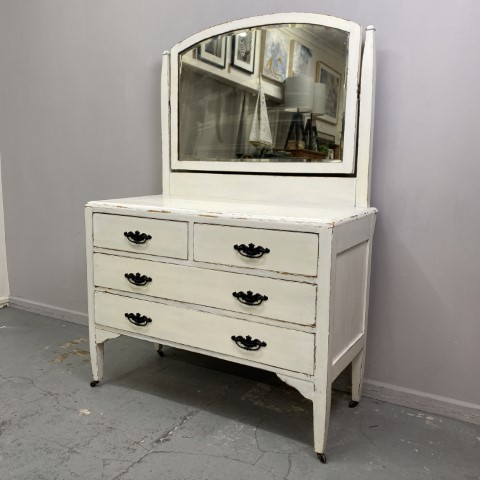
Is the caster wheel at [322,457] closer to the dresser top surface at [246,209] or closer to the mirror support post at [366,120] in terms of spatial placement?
the dresser top surface at [246,209]

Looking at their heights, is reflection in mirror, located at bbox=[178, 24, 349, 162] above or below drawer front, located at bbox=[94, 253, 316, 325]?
above

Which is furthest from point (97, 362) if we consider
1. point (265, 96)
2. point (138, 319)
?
point (265, 96)

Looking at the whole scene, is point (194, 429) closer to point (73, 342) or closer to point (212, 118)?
point (73, 342)

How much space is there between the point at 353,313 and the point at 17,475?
1.21 metres

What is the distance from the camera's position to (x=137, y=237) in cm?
181

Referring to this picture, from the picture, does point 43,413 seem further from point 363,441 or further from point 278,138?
point 278,138

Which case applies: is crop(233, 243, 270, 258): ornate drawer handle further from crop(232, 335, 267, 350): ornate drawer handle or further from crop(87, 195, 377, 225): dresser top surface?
crop(232, 335, 267, 350): ornate drawer handle

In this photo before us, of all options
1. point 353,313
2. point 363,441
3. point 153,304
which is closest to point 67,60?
point 153,304

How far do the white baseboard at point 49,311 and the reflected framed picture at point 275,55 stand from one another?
1.71m

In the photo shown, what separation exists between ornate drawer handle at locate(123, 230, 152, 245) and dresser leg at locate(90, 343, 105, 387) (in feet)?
1.73

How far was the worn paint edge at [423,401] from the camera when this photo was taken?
72.9 inches

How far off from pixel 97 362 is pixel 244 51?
1.43 meters

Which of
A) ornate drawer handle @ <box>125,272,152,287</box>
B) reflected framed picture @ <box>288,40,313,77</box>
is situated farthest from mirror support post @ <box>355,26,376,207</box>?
ornate drawer handle @ <box>125,272,152,287</box>

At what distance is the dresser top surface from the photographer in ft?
5.05
